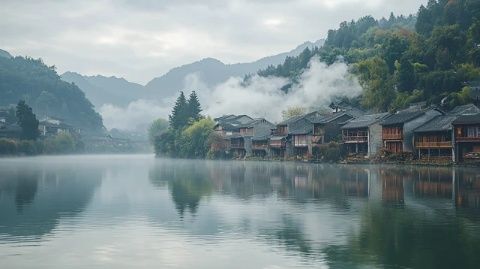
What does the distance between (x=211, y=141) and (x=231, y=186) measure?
84020mm

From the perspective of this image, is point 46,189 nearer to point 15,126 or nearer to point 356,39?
point 15,126

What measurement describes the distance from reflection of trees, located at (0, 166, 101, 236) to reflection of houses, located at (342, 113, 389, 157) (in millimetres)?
45605

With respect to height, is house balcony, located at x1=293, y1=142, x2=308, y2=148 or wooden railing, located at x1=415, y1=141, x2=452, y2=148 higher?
house balcony, located at x1=293, y1=142, x2=308, y2=148

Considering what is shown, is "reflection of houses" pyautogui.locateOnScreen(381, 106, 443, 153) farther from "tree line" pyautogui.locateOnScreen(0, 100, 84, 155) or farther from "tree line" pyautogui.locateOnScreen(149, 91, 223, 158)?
"tree line" pyautogui.locateOnScreen(0, 100, 84, 155)

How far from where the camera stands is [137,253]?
843 inches

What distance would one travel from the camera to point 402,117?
8131 centimetres

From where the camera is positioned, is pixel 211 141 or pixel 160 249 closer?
pixel 160 249

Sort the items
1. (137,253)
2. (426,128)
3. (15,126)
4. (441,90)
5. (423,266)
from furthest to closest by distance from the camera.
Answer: (15,126)
(441,90)
(426,128)
(137,253)
(423,266)

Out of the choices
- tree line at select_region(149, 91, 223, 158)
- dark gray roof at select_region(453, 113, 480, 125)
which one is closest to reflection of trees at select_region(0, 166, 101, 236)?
dark gray roof at select_region(453, 113, 480, 125)

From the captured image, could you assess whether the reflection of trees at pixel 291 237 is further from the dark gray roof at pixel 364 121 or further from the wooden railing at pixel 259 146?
the wooden railing at pixel 259 146

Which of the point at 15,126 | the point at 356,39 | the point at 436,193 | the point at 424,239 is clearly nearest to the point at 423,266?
the point at 424,239

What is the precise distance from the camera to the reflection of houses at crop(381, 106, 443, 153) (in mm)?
79562

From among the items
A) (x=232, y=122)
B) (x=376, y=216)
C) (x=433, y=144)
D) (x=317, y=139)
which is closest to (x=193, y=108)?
(x=232, y=122)

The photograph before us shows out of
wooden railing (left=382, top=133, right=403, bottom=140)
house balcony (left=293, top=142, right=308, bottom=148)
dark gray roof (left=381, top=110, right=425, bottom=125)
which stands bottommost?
house balcony (left=293, top=142, right=308, bottom=148)
